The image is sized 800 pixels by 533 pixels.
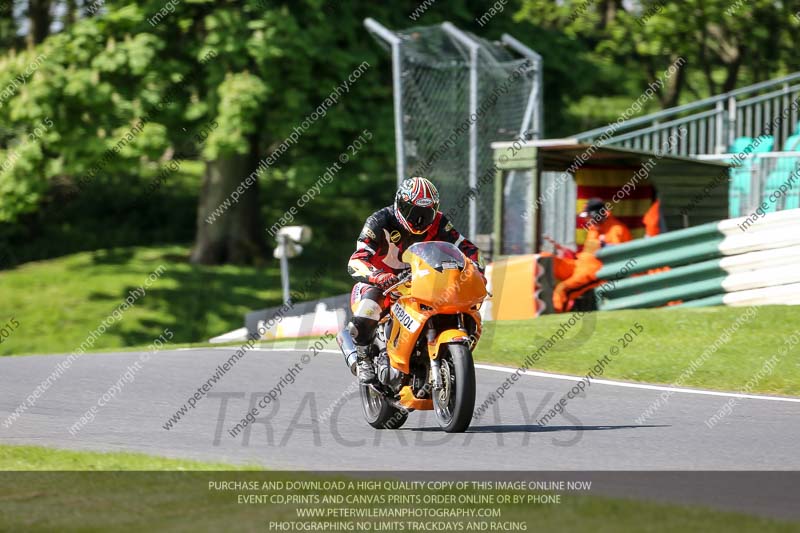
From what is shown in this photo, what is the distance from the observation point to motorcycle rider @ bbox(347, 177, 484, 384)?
28.2 ft

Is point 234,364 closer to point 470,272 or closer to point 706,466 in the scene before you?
point 470,272

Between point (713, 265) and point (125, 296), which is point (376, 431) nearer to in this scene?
point (713, 265)

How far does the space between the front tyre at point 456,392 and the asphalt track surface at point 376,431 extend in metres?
0.13

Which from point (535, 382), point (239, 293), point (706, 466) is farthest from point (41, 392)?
point (239, 293)

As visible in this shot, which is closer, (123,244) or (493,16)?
(493,16)

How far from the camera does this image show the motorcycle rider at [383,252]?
8609mm

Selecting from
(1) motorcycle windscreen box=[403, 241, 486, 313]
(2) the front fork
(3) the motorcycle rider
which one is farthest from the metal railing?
(2) the front fork

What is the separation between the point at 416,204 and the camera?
8.48m

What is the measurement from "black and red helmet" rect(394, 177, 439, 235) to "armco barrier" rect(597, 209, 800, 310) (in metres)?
6.86

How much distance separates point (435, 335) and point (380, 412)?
977 millimetres

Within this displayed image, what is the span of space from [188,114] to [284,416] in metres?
15.4

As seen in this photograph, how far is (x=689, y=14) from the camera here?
27.7 m

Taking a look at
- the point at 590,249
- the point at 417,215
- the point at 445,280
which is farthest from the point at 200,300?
the point at 445,280

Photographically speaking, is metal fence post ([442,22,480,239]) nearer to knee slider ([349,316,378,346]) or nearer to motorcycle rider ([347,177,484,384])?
motorcycle rider ([347,177,484,384])
